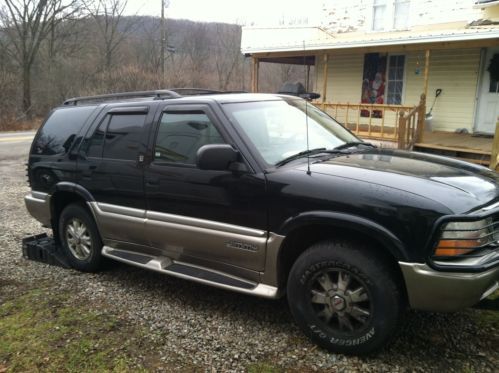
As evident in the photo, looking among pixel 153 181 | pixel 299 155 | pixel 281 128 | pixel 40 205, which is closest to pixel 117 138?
pixel 153 181

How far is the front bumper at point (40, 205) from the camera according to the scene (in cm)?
518

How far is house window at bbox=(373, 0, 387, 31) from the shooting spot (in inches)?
604

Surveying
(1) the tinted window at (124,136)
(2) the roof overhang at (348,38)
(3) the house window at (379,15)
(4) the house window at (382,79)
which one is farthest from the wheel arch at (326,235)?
(3) the house window at (379,15)

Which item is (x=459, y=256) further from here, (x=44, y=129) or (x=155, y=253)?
(x=44, y=129)

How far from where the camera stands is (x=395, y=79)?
1511 centimetres

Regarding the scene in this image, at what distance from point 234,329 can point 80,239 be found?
225cm

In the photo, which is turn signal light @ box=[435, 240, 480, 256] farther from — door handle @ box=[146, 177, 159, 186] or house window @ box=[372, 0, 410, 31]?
house window @ box=[372, 0, 410, 31]

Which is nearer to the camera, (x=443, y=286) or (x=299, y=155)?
(x=443, y=286)

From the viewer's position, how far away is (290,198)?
3.33 m

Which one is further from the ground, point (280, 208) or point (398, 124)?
point (398, 124)

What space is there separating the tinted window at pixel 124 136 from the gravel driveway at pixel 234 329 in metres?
1.36

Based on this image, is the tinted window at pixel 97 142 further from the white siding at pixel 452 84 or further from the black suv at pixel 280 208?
the white siding at pixel 452 84

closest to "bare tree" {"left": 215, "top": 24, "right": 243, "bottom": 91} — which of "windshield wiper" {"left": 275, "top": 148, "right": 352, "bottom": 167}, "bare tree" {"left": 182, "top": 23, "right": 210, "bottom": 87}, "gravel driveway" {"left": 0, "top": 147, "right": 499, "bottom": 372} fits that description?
"bare tree" {"left": 182, "top": 23, "right": 210, "bottom": 87}

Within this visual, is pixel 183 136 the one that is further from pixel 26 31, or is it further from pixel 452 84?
pixel 26 31
